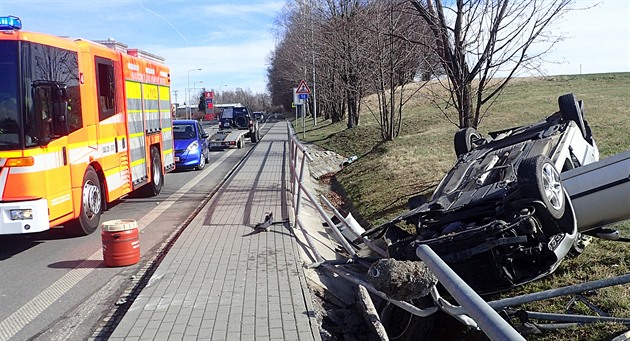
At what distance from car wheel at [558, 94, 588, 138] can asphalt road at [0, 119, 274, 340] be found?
6025 millimetres

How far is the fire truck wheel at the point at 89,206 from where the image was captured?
9.67 metres

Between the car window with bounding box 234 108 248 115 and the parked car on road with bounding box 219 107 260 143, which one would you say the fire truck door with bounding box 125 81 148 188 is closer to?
the parked car on road with bounding box 219 107 260 143

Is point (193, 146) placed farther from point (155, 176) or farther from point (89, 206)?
point (89, 206)

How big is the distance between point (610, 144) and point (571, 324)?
938cm

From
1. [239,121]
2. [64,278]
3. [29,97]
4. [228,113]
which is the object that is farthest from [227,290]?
[228,113]

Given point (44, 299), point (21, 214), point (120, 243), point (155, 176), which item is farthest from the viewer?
point (155, 176)

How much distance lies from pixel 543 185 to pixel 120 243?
17.4 feet

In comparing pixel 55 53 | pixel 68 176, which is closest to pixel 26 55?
pixel 55 53

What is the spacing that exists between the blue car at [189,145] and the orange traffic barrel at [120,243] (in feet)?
44.0

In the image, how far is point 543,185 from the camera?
5500mm

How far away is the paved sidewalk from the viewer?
520 cm

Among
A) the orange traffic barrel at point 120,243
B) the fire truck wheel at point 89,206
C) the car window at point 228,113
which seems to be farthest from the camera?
the car window at point 228,113

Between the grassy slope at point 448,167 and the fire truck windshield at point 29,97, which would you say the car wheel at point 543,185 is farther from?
the fire truck windshield at point 29,97

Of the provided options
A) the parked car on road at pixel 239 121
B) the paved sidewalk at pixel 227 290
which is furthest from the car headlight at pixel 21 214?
the parked car on road at pixel 239 121
